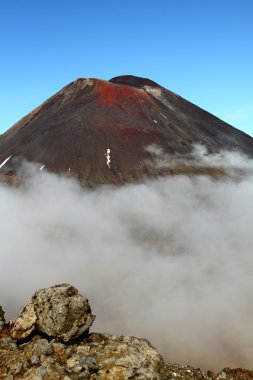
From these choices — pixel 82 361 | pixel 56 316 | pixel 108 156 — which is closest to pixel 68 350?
pixel 82 361

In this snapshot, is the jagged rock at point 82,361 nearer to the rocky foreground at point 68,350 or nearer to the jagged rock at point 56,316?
the rocky foreground at point 68,350

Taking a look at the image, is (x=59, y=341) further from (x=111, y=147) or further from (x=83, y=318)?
(x=111, y=147)

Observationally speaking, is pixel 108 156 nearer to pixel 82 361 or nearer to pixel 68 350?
pixel 68 350

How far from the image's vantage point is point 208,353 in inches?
5837

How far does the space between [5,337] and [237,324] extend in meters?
189

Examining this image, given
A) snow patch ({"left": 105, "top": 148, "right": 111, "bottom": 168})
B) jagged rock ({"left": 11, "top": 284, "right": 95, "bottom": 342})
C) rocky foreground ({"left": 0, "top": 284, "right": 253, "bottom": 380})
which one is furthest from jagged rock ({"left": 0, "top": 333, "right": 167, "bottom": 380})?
snow patch ({"left": 105, "top": 148, "right": 111, "bottom": 168})

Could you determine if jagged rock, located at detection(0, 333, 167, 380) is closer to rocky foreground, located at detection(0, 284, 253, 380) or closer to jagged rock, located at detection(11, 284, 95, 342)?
rocky foreground, located at detection(0, 284, 253, 380)

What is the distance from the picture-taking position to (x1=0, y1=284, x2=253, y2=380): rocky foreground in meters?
14.4

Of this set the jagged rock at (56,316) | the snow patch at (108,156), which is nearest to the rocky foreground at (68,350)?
the jagged rock at (56,316)

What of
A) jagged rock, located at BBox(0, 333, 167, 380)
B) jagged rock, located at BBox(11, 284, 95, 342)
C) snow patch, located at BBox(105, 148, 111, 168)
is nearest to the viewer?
jagged rock, located at BBox(0, 333, 167, 380)

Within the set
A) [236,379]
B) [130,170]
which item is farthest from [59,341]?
[130,170]

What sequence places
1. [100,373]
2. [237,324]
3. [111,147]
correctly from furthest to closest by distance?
[111,147] < [237,324] < [100,373]

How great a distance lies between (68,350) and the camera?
51.3ft

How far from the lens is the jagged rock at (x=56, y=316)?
54.3ft
